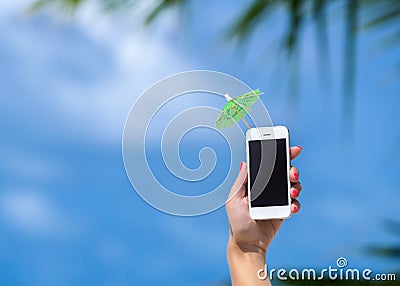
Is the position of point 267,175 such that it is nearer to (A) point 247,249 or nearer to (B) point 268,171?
(B) point 268,171

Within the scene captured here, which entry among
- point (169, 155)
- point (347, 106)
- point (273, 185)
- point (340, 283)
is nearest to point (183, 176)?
point (169, 155)

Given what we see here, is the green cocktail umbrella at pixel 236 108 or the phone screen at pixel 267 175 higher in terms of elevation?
the green cocktail umbrella at pixel 236 108

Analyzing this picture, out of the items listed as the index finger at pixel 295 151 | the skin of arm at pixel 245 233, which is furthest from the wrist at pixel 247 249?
the index finger at pixel 295 151

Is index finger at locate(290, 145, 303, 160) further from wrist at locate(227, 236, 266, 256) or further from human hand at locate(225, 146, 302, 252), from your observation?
wrist at locate(227, 236, 266, 256)

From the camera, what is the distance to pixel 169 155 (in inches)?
38.3

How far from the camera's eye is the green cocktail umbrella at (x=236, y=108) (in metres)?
0.92

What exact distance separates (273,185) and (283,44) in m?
0.74

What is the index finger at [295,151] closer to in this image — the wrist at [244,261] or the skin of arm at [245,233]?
the skin of arm at [245,233]

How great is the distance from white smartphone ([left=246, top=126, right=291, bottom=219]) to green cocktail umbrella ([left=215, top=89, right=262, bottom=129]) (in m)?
0.05

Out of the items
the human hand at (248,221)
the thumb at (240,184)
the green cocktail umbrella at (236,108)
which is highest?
the green cocktail umbrella at (236,108)

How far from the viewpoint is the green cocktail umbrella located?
92 centimetres

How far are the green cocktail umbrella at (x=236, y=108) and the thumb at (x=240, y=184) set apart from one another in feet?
0.21

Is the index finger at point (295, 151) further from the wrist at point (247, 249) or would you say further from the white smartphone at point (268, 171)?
the wrist at point (247, 249)

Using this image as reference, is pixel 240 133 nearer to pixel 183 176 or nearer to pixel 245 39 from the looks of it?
pixel 183 176
